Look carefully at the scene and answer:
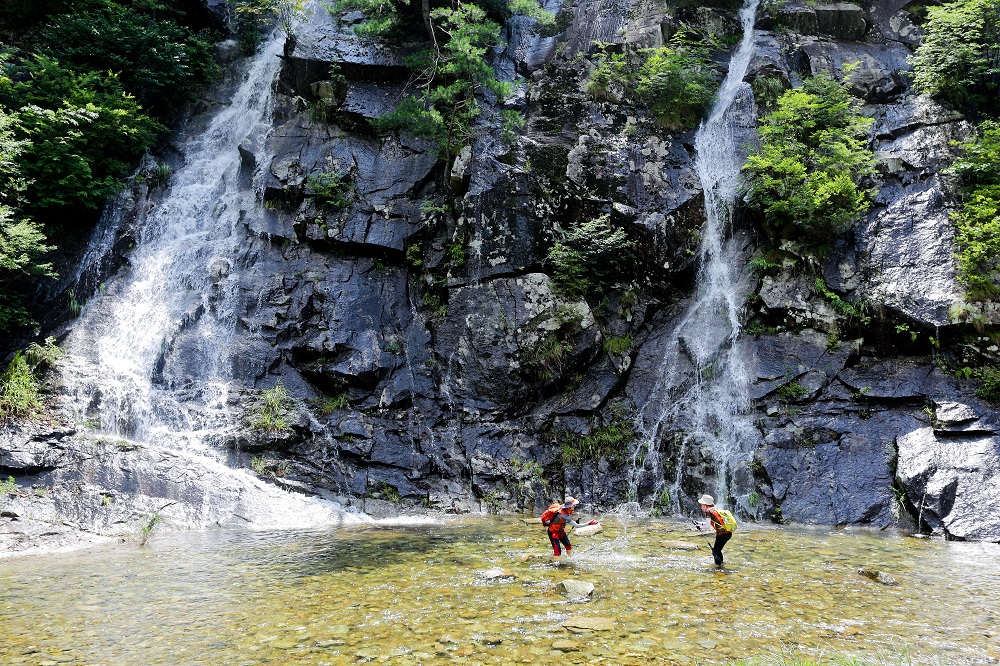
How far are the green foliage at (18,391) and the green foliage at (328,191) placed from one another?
7.28 m

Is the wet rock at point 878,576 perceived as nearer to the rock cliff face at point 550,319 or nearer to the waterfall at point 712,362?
the rock cliff face at point 550,319

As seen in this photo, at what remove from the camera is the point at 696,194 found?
1438 cm

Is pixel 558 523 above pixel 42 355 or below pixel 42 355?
below

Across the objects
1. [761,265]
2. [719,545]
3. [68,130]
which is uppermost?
[68,130]

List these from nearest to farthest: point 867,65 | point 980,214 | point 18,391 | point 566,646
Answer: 1. point 566,646
2. point 18,391
3. point 980,214
4. point 867,65

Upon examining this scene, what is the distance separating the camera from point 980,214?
1153 cm

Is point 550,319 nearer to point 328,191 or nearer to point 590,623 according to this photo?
point 328,191

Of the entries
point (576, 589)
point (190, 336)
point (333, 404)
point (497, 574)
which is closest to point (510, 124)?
point (333, 404)

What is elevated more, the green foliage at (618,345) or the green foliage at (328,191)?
the green foliage at (328,191)

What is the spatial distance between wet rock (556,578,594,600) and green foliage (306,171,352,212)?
1214 centimetres

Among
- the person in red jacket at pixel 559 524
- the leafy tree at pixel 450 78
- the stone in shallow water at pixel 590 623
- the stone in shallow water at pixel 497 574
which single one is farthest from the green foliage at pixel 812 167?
the stone in shallow water at pixel 590 623

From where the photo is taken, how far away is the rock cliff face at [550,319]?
33.0ft

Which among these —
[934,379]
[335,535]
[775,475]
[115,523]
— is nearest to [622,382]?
[775,475]

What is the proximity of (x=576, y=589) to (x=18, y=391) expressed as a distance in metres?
11.1
